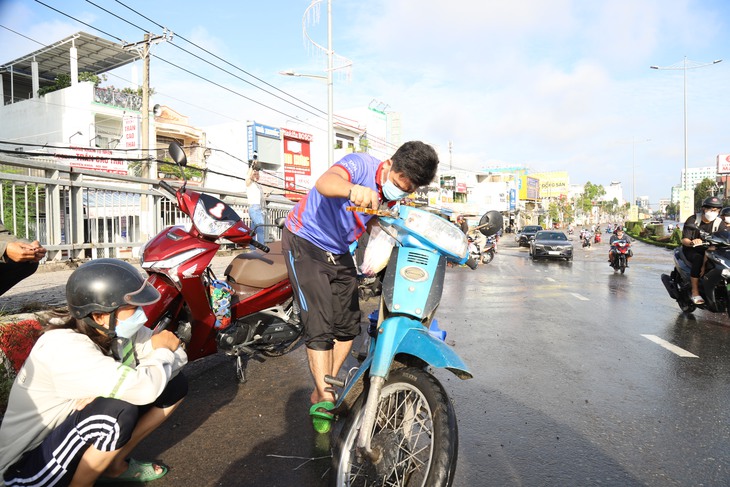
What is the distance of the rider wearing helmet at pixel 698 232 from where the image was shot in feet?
21.5

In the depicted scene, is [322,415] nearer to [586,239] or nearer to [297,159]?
[586,239]

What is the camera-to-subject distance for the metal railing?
6.66 meters

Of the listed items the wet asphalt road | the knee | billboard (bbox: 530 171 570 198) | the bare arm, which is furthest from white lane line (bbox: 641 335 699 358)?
billboard (bbox: 530 171 570 198)

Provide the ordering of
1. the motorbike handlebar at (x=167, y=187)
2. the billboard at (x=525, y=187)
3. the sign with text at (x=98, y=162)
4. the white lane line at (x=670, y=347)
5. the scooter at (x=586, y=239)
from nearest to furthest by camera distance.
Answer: the motorbike handlebar at (x=167, y=187) < the white lane line at (x=670, y=347) < the sign with text at (x=98, y=162) < the scooter at (x=586, y=239) < the billboard at (x=525, y=187)

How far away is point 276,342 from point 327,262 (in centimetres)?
123

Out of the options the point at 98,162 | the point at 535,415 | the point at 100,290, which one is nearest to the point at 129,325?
the point at 100,290

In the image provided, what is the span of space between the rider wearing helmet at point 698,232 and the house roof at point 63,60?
29.6m

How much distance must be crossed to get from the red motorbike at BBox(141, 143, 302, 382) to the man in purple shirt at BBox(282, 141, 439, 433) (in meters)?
0.52

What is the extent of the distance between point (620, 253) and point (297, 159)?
30827mm

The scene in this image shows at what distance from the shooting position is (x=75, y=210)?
7578 mm

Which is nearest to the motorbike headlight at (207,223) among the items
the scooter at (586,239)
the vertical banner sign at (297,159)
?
the scooter at (586,239)

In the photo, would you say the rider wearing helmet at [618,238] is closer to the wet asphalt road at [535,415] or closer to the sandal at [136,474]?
the wet asphalt road at [535,415]

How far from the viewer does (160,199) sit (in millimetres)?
9781

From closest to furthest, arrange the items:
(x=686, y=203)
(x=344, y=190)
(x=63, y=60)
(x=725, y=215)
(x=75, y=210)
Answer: (x=344, y=190) < (x=725, y=215) < (x=75, y=210) < (x=63, y=60) < (x=686, y=203)
